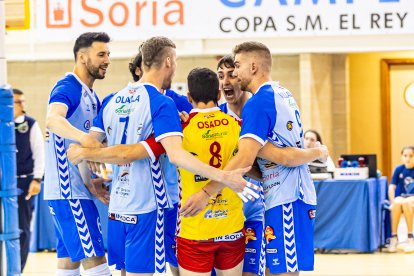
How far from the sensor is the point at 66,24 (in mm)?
12430

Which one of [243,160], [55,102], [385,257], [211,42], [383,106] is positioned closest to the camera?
[243,160]

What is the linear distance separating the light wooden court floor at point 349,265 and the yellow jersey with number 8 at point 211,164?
447 centimetres

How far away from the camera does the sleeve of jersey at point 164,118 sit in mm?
5289

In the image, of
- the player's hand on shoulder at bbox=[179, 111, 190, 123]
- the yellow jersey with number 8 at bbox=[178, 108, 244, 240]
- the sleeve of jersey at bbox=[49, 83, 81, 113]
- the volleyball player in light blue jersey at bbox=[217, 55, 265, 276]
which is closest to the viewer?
the yellow jersey with number 8 at bbox=[178, 108, 244, 240]

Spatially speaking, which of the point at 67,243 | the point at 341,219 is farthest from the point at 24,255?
the point at 341,219

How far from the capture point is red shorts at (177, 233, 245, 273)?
5.48m

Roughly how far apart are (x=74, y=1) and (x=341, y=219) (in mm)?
4362

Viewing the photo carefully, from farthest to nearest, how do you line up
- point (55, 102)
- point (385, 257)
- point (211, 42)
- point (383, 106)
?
point (383, 106)
point (211, 42)
point (385, 257)
point (55, 102)

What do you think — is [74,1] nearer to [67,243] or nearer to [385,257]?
[385,257]

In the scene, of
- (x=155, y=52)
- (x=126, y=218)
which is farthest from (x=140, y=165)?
(x=155, y=52)

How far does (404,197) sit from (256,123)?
7235mm

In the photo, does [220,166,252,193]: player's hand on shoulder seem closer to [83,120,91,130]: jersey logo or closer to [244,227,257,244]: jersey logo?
[244,227,257,244]: jersey logo

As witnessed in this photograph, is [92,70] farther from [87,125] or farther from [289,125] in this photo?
[289,125]

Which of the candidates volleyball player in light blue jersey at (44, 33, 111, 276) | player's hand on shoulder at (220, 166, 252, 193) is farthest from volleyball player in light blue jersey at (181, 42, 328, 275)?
volleyball player in light blue jersey at (44, 33, 111, 276)
